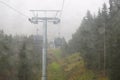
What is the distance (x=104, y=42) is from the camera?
54.7 meters

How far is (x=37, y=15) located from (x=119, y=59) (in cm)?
Answer: 1971

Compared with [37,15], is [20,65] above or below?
below

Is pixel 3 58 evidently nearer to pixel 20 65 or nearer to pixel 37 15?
pixel 20 65

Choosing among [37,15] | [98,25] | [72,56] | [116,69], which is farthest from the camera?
[72,56]

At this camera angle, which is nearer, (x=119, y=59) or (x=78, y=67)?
(x=119, y=59)

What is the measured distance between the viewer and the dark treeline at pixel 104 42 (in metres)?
44.9

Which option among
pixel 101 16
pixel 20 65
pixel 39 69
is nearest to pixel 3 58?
pixel 20 65

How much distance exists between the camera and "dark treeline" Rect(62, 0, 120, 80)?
147 ft

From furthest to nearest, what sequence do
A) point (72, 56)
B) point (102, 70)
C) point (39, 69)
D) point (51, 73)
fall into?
point (72, 56)
point (51, 73)
point (39, 69)
point (102, 70)

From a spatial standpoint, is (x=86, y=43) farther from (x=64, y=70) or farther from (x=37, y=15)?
(x=37, y=15)

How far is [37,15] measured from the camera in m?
27.3

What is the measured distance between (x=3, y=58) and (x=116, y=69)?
68.1 feet

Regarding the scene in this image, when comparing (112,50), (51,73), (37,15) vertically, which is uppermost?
(37,15)

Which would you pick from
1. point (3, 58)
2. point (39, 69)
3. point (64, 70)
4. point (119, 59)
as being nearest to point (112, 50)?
point (119, 59)
